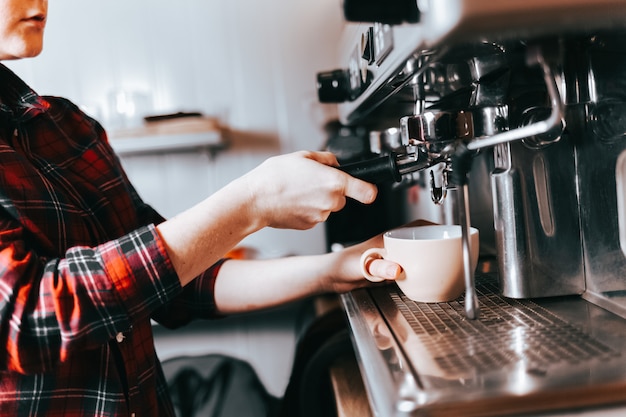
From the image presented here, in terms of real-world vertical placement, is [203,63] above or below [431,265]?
above

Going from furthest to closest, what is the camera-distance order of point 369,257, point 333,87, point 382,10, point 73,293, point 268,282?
point 333,87 → point 268,282 → point 369,257 → point 73,293 → point 382,10

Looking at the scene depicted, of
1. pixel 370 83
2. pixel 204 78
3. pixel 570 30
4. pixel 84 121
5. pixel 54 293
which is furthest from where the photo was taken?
pixel 204 78

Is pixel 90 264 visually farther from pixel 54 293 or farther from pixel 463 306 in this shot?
pixel 463 306

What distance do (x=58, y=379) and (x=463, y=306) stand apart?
1.61 ft

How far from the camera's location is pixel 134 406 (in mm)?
761

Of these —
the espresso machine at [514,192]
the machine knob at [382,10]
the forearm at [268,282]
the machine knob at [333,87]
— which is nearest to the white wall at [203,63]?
the machine knob at [333,87]

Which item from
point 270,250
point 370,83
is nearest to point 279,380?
point 270,250

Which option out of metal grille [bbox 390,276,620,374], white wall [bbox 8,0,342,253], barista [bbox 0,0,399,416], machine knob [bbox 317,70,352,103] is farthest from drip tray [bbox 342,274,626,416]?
white wall [bbox 8,0,342,253]

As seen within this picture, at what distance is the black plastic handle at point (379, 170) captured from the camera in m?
0.63

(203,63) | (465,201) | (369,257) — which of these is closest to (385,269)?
(369,257)

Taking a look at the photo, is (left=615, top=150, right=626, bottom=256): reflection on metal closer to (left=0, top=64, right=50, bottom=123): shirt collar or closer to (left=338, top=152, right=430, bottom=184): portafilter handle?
(left=338, top=152, right=430, bottom=184): portafilter handle

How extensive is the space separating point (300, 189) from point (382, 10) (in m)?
0.25

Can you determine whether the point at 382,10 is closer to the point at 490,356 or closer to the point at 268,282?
the point at 490,356

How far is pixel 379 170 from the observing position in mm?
638
